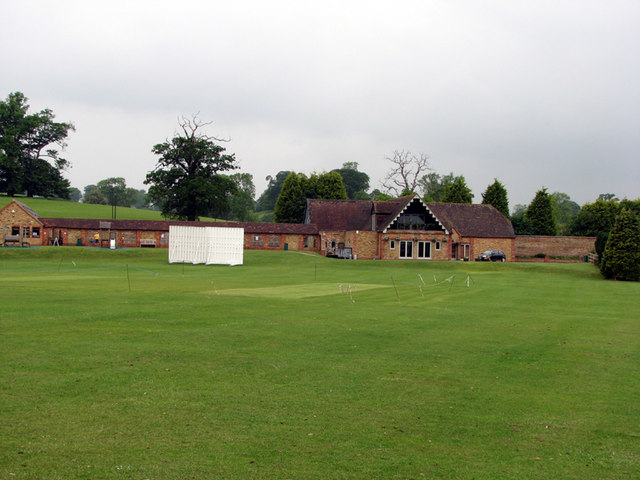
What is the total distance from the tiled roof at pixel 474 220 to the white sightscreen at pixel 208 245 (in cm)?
2521

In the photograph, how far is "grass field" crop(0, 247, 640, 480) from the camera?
6.97 m

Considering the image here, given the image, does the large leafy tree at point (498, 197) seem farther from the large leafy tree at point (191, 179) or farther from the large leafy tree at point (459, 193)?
the large leafy tree at point (191, 179)

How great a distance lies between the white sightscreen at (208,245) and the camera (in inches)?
1900

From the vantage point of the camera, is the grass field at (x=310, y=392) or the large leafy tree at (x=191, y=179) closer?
the grass field at (x=310, y=392)

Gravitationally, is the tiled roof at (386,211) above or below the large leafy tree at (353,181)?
below

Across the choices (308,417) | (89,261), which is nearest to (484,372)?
(308,417)

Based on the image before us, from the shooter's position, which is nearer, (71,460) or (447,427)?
(71,460)

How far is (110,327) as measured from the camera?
48.7 feet

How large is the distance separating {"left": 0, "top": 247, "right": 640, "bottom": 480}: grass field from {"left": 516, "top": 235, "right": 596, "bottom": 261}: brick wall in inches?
1887

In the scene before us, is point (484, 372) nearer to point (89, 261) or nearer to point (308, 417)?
point (308, 417)

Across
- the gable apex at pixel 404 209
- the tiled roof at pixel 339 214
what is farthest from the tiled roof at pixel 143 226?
the gable apex at pixel 404 209

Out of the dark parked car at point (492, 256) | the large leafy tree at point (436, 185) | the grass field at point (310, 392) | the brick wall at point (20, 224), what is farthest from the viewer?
the large leafy tree at point (436, 185)

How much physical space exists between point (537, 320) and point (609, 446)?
11.5 meters

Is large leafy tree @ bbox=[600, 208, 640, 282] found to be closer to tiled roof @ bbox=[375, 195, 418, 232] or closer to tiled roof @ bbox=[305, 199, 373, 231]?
tiled roof @ bbox=[375, 195, 418, 232]
